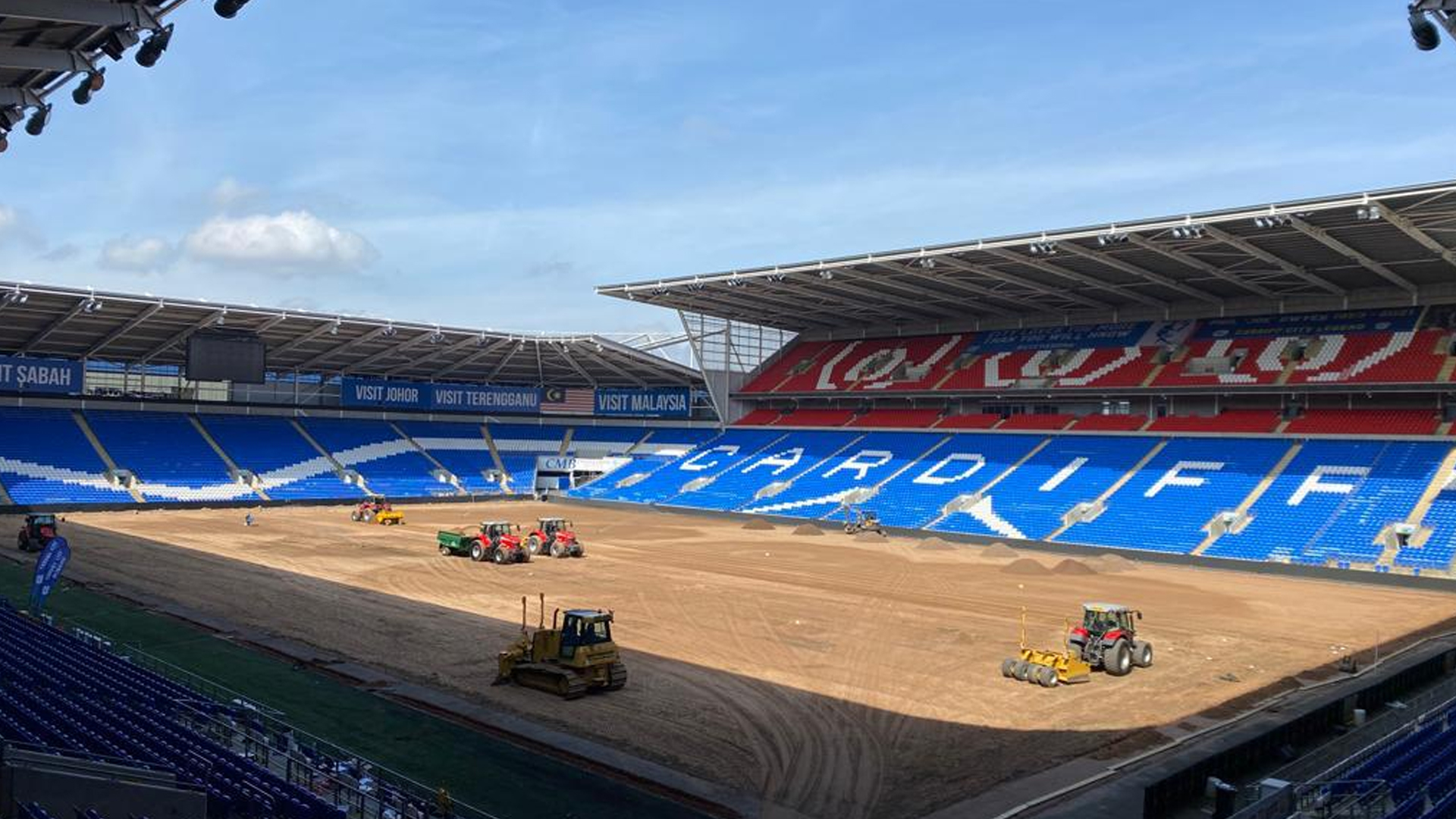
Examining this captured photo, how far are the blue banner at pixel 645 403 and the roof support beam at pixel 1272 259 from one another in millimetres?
40036

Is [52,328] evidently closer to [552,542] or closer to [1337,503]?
[552,542]

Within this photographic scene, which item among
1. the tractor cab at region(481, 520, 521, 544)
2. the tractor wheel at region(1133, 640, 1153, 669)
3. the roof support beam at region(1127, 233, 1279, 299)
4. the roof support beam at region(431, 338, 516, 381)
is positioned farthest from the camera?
the roof support beam at region(431, 338, 516, 381)

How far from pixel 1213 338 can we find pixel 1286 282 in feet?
17.0

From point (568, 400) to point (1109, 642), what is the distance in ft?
192

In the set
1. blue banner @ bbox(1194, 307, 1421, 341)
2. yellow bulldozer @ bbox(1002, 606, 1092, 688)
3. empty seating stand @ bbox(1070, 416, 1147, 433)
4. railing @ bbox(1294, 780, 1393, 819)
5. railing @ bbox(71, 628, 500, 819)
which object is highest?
blue banner @ bbox(1194, 307, 1421, 341)

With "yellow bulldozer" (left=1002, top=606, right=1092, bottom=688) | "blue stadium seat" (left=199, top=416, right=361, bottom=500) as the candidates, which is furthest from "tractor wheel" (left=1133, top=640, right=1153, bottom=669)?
"blue stadium seat" (left=199, top=416, right=361, bottom=500)

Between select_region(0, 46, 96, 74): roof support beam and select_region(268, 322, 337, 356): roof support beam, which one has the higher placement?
select_region(268, 322, 337, 356): roof support beam

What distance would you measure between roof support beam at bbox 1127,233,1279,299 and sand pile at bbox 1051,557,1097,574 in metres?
12.8

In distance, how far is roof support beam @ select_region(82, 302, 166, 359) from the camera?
47.4 metres

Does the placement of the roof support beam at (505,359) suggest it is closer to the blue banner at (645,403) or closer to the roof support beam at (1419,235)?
the blue banner at (645,403)

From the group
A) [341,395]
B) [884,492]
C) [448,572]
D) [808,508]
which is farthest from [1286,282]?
[341,395]

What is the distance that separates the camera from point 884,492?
5266cm

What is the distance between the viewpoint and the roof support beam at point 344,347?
5569 centimetres

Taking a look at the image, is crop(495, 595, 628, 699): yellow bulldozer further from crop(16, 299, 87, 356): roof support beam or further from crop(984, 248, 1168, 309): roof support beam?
crop(16, 299, 87, 356): roof support beam
